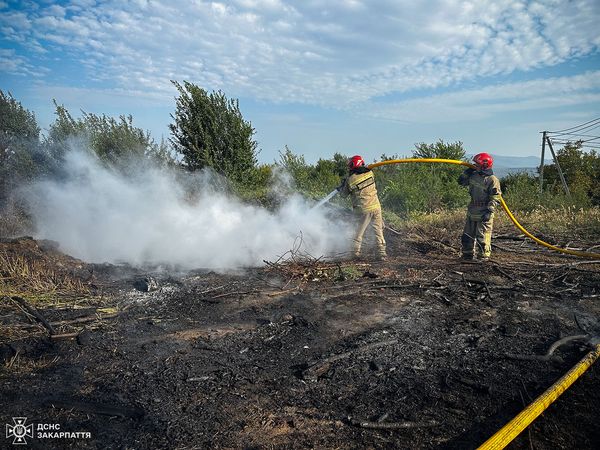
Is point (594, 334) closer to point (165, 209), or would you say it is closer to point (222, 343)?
point (222, 343)

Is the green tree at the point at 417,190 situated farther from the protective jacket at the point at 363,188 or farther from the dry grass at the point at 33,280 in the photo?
the dry grass at the point at 33,280

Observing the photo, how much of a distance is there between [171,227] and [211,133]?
18.3 feet

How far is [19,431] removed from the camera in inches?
107

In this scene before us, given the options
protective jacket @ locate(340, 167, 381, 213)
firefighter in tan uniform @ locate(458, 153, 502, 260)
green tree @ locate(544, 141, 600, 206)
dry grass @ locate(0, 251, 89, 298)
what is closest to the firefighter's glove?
firefighter in tan uniform @ locate(458, 153, 502, 260)

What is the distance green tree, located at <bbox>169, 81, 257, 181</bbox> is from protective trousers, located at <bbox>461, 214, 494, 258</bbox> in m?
7.87

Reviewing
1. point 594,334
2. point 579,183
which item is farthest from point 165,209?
point 579,183

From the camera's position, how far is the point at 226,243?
8.09 metres

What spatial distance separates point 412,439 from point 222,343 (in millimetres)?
2326

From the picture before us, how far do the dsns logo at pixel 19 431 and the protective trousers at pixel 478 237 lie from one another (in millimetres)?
7424

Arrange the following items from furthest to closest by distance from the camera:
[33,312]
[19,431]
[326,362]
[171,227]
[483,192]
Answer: [171,227], [483,192], [33,312], [326,362], [19,431]

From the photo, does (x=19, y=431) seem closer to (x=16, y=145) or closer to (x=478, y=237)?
(x=478, y=237)

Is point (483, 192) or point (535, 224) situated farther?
point (535, 224)

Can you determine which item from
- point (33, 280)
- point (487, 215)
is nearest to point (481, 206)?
point (487, 215)

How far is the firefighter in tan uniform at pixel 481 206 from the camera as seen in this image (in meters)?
7.33
